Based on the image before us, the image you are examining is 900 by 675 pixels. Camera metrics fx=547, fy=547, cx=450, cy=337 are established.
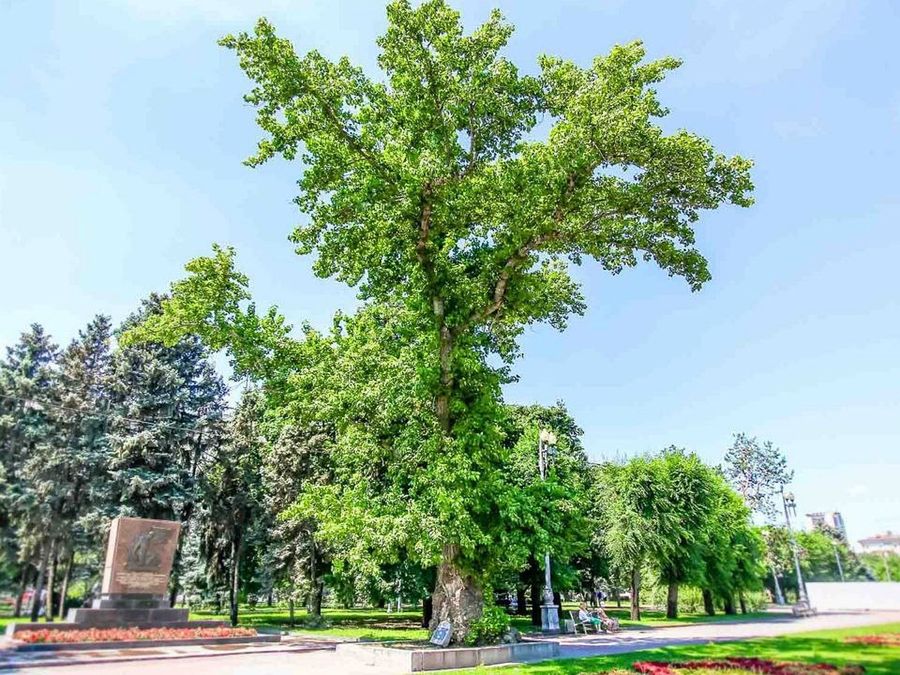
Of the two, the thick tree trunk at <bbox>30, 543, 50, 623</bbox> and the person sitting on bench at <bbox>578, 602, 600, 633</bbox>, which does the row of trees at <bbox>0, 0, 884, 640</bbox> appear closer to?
the person sitting on bench at <bbox>578, 602, 600, 633</bbox>

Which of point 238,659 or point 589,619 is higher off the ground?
point 238,659

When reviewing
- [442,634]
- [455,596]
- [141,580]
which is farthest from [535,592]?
[141,580]

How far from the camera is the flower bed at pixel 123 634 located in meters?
16.7

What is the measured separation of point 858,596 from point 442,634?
11.6m

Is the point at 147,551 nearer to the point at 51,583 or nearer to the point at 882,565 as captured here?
the point at 51,583

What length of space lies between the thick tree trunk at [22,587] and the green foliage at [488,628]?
27.8 meters

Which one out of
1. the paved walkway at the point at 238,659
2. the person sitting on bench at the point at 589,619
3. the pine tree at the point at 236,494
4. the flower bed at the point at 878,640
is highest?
the pine tree at the point at 236,494

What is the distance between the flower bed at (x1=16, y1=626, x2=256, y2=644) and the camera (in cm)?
1669

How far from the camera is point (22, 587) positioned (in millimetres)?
30234

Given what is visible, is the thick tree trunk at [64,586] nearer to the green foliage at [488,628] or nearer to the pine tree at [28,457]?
the pine tree at [28,457]

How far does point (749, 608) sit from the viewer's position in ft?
121

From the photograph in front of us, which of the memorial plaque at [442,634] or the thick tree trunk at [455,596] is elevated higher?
the thick tree trunk at [455,596]

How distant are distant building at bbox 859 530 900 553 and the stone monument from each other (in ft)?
75.6

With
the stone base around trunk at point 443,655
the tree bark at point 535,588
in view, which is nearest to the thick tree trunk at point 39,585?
the stone base around trunk at point 443,655
